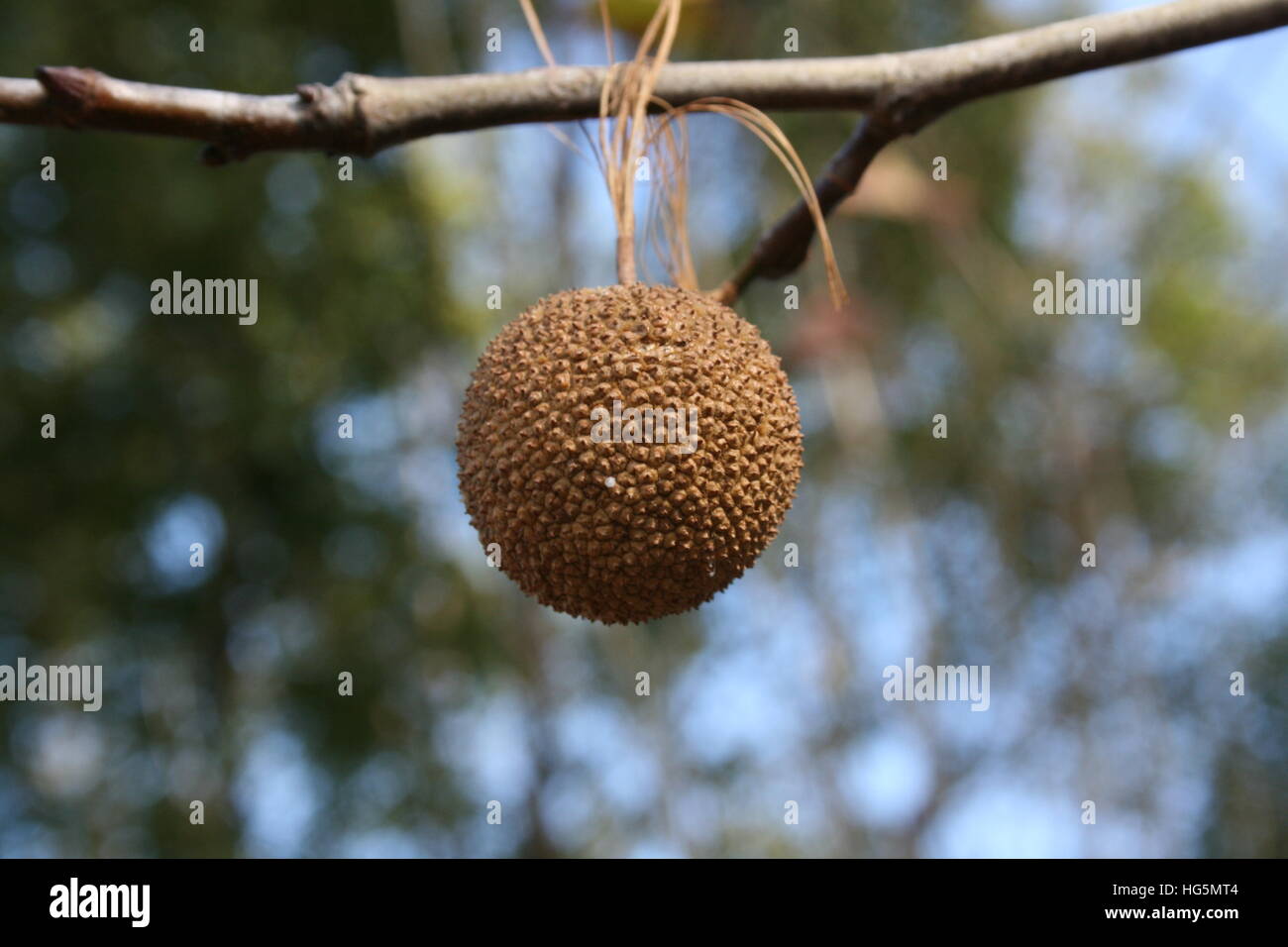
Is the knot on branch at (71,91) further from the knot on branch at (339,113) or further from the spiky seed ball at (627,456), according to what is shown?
the spiky seed ball at (627,456)

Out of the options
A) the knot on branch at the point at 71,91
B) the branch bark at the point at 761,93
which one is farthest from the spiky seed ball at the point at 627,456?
the knot on branch at the point at 71,91

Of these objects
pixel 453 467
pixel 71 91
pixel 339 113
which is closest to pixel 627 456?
pixel 339 113

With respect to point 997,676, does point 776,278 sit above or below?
above

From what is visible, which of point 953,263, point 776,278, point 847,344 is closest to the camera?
point 776,278

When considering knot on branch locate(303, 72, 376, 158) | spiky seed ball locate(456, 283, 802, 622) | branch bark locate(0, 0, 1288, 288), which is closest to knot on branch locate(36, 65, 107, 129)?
branch bark locate(0, 0, 1288, 288)

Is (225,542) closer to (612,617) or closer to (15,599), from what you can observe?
(15,599)

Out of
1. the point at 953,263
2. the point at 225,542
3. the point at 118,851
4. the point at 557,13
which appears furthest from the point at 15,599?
the point at 953,263

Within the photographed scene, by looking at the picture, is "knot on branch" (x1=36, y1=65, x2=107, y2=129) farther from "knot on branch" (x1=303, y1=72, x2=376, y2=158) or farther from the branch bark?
"knot on branch" (x1=303, y1=72, x2=376, y2=158)
